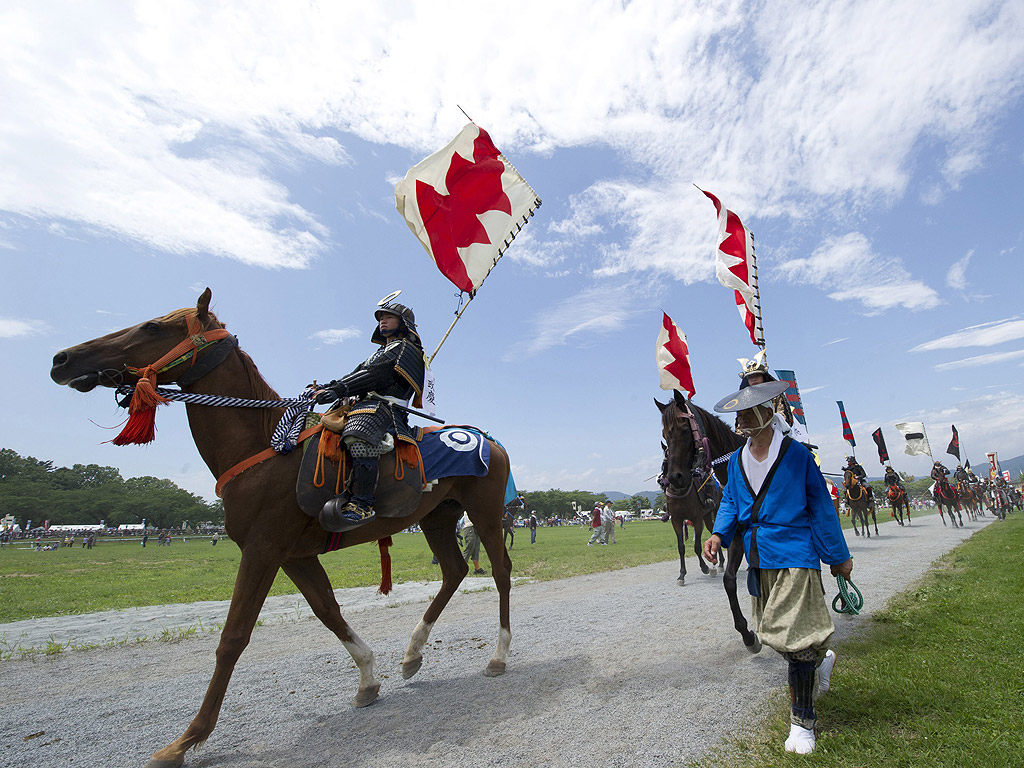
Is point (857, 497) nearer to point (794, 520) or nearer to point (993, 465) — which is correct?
point (794, 520)

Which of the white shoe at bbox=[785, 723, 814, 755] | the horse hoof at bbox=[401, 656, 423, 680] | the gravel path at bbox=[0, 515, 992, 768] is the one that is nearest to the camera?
the white shoe at bbox=[785, 723, 814, 755]

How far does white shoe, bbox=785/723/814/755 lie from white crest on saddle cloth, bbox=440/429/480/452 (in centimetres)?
351

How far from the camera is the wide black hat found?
3.81 meters

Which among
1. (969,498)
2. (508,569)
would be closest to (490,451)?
(508,569)

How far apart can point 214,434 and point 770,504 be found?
13.9 feet

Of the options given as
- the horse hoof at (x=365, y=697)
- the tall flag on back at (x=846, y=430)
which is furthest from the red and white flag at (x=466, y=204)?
the tall flag on back at (x=846, y=430)

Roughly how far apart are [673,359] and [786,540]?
7401 mm

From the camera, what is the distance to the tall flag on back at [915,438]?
95.5 ft

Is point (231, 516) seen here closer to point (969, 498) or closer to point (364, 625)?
point (364, 625)

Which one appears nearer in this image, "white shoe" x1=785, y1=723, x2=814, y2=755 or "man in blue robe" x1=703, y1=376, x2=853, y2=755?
"white shoe" x1=785, y1=723, x2=814, y2=755

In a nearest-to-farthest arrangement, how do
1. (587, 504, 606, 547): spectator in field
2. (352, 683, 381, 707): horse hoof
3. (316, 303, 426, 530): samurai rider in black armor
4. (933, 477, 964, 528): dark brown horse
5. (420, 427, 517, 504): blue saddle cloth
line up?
(316, 303, 426, 530): samurai rider in black armor, (352, 683, 381, 707): horse hoof, (420, 427, 517, 504): blue saddle cloth, (933, 477, 964, 528): dark brown horse, (587, 504, 606, 547): spectator in field

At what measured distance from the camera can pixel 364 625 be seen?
807 centimetres

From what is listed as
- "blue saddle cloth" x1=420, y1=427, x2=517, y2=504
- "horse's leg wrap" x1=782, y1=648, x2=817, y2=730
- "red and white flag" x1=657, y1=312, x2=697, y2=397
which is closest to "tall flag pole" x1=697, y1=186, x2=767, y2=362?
"red and white flag" x1=657, y1=312, x2=697, y2=397

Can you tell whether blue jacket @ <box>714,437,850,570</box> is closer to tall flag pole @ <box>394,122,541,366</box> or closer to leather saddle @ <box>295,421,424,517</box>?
leather saddle @ <box>295,421,424,517</box>
